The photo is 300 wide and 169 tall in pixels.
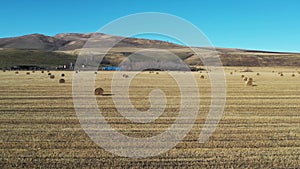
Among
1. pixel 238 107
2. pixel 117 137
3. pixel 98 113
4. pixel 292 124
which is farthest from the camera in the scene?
pixel 238 107

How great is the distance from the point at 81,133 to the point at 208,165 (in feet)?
14.6

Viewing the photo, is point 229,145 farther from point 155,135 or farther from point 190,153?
point 155,135

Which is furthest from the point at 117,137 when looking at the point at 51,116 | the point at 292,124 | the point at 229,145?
the point at 292,124

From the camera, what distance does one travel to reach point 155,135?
1110cm

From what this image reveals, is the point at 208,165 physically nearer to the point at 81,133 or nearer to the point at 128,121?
the point at 81,133

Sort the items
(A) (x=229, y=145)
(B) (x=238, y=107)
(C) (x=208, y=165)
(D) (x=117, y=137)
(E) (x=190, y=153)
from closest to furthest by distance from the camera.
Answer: (C) (x=208, y=165) → (E) (x=190, y=153) → (A) (x=229, y=145) → (D) (x=117, y=137) → (B) (x=238, y=107)

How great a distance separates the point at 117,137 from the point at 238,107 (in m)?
8.25

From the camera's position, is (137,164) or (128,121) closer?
(137,164)

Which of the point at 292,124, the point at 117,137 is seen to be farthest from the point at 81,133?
the point at 292,124

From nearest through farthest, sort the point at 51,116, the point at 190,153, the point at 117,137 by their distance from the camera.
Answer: the point at 190,153 < the point at 117,137 < the point at 51,116

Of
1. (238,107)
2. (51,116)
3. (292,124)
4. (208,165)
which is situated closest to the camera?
(208,165)

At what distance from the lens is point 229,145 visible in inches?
389

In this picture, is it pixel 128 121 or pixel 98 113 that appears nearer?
pixel 128 121

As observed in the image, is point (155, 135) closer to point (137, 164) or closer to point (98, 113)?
point (137, 164)
